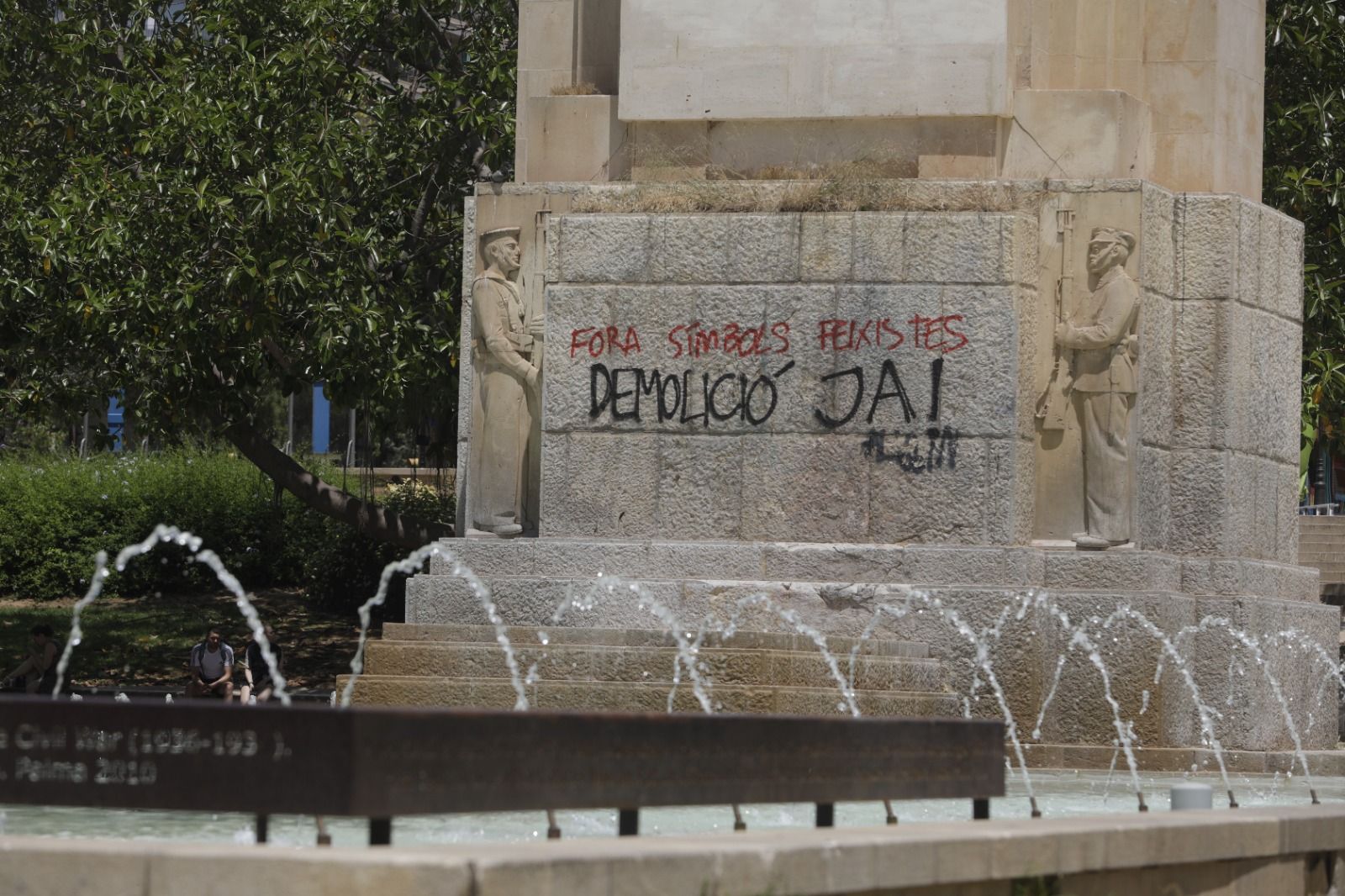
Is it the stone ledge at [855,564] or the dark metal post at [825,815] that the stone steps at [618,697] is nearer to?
the stone ledge at [855,564]

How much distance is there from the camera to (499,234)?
15.4m

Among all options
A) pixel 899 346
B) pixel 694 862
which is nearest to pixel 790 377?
pixel 899 346

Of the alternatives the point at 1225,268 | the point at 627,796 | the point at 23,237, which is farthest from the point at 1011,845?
the point at 23,237

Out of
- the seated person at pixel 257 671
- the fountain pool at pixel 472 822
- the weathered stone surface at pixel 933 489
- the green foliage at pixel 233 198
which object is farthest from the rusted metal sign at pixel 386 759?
the green foliage at pixel 233 198

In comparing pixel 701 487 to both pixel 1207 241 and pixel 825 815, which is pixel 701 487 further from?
pixel 825 815

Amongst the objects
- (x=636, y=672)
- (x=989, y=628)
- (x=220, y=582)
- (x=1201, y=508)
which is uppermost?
(x=1201, y=508)

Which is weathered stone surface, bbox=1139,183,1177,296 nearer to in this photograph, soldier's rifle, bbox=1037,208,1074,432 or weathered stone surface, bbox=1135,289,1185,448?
weathered stone surface, bbox=1135,289,1185,448

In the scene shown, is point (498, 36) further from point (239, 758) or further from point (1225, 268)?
point (239, 758)

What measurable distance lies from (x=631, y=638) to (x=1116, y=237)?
4.14 m

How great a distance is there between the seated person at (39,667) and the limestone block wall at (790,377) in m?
5.76

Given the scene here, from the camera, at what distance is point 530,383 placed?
15.4 meters

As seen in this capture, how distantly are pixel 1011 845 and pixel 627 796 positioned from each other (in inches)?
53.3

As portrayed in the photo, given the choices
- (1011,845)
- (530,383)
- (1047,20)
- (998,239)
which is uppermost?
(1047,20)

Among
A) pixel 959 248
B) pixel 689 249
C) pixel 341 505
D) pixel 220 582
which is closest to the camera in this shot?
pixel 959 248
